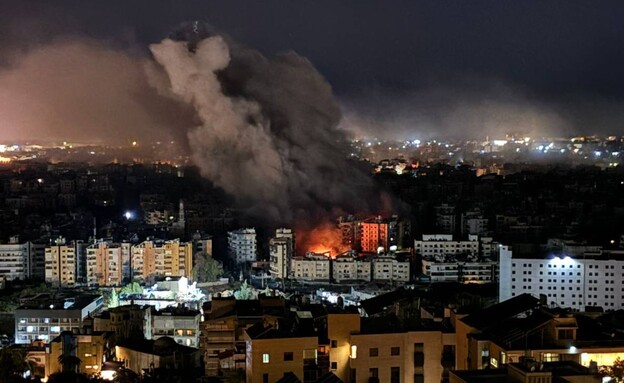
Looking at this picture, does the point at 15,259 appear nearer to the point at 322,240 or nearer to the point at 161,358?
the point at 322,240

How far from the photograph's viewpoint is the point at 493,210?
628 inches

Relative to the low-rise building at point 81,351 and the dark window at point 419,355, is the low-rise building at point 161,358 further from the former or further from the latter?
the dark window at point 419,355

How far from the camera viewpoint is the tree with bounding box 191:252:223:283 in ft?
35.6

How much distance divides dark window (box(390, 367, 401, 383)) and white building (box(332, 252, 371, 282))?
269 inches

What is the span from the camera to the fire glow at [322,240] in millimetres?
12734

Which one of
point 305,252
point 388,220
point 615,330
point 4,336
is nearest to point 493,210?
point 388,220

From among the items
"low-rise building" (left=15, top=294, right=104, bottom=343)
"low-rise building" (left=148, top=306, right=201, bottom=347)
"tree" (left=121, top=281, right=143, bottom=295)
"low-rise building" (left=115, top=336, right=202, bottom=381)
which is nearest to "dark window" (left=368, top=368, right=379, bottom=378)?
"low-rise building" (left=115, top=336, right=202, bottom=381)

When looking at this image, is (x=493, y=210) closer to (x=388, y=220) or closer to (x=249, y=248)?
(x=388, y=220)

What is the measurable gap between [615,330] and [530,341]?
0.70 m

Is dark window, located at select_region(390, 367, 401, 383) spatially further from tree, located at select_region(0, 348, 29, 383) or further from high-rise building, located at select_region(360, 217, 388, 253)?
high-rise building, located at select_region(360, 217, 388, 253)

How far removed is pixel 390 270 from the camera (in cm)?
1156

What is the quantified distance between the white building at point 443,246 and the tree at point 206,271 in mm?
2989

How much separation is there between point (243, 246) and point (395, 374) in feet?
27.5

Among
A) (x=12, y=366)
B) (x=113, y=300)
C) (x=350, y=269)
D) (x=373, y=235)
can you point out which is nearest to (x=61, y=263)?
(x=113, y=300)
